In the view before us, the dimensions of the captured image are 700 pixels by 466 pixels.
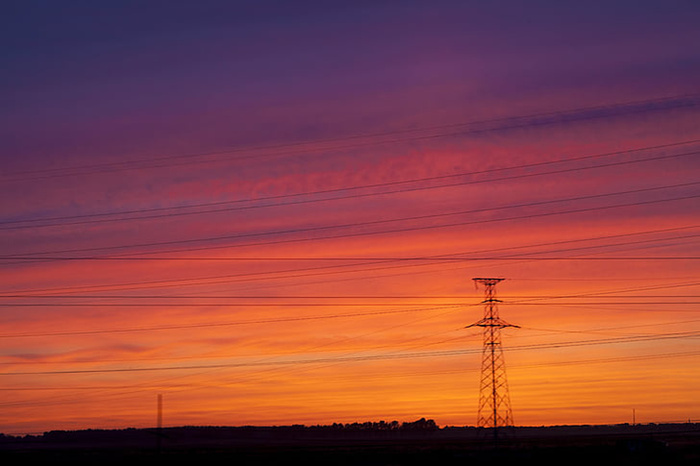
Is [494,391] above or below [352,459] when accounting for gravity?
above

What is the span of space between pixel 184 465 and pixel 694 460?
51390mm

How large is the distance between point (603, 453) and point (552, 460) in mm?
18479

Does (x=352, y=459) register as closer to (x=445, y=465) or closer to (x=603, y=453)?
(x=445, y=465)

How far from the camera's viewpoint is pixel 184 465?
3765 inches

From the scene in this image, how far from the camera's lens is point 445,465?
93.2 metres

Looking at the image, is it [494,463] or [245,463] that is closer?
[494,463]

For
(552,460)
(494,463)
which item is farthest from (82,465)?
(552,460)

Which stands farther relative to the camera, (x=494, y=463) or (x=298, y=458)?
(x=298, y=458)

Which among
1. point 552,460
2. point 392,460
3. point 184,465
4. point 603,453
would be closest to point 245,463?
point 184,465

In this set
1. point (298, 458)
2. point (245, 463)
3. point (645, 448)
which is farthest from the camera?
point (645, 448)

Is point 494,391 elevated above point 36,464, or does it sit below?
above

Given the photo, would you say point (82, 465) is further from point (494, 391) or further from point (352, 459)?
point (494, 391)

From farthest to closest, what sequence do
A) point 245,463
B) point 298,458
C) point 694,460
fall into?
point 298,458
point 245,463
point 694,460


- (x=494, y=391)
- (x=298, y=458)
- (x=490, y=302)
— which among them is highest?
(x=490, y=302)
